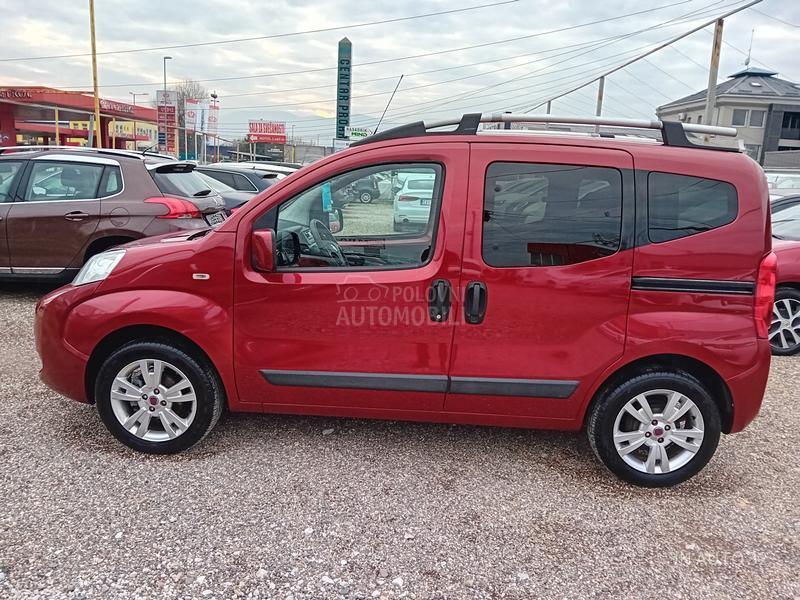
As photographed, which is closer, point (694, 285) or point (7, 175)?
point (694, 285)

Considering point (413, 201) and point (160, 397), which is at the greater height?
point (413, 201)

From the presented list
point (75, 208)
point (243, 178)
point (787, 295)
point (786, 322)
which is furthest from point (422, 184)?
point (243, 178)

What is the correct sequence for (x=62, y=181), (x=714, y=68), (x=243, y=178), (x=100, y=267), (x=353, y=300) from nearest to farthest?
1. (x=353, y=300)
2. (x=100, y=267)
3. (x=62, y=181)
4. (x=243, y=178)
5. (x=714, y=68)

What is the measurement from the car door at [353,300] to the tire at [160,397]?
9.2 inches

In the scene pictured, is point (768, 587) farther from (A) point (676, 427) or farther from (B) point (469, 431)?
(B) point (469, 431)

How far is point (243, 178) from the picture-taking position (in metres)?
11.7

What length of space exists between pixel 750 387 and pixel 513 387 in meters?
1.24

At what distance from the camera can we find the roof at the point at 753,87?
141ft

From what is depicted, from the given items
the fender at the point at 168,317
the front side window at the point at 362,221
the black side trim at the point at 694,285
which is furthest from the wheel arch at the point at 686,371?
the fender at the point at 168,317

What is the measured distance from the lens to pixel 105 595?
2.37 meters

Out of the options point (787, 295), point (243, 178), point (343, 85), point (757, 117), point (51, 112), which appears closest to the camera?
point (787, 295)

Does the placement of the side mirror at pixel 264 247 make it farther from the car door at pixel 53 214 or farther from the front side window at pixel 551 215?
the car door at pixel 53 214

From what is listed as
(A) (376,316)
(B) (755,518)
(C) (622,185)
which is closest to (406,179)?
(A) (376,316)

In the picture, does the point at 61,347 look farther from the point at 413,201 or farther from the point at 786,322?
the point at 786,322
